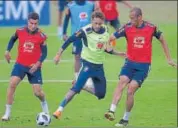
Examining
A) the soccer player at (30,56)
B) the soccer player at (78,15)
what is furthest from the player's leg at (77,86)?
the soccer player at (78,15)

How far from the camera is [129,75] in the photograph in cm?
1527

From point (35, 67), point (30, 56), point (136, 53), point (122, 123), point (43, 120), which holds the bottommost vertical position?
point (122, 123)

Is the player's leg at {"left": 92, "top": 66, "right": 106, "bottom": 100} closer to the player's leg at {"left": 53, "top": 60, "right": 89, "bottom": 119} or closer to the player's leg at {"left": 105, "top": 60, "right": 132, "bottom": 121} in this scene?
the player's leg at {"left": 53, "top": 60, "right": 89, "bottom": 119}

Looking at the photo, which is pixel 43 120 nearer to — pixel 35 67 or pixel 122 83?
pixel 35 67

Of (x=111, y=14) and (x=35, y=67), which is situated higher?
(x=35, y=67)

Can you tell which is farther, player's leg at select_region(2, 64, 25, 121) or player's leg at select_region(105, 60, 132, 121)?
player's leg at select_region(2, 64, 25, 121)

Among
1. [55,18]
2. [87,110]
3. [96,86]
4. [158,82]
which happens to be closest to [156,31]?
[96,86]

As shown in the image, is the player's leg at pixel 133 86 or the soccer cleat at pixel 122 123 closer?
the player's leg at pixel 133 86

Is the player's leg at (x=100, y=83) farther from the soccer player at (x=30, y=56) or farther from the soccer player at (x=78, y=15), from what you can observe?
the soccer player at (x=78, y=15)

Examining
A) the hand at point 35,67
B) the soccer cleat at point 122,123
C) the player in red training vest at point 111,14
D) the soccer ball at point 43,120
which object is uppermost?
the hand at point 35,67

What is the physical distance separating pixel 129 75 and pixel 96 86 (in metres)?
→ 0.78

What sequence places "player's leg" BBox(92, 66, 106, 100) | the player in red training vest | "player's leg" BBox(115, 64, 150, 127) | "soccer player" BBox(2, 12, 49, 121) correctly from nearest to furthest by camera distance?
1. "player's leg" BBox(115, 64, 150, 127)
2. "soccer player" BBox(2, 12, 49, 121)
3. "player's leg" BBox(92, 66, 106, 100)
4. the player in red training vest

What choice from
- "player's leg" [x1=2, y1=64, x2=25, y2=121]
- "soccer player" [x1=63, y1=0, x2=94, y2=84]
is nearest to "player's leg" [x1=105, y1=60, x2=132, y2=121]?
"player's leg" [x1=2, y1=64, x2=25, y2=121]

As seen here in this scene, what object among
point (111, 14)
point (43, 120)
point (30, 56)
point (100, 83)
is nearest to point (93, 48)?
point (100, 83)
